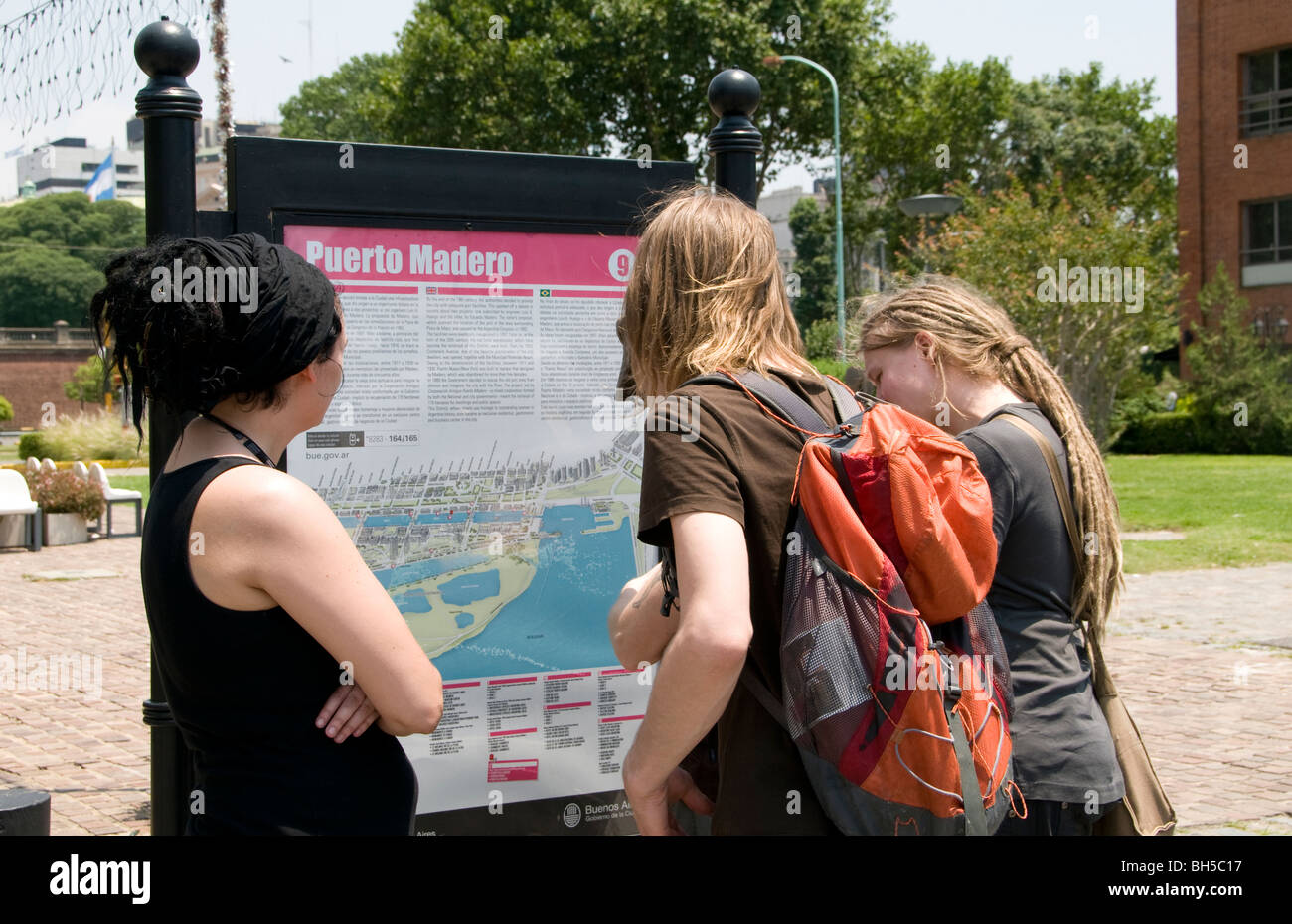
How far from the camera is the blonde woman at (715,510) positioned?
73.0 inches

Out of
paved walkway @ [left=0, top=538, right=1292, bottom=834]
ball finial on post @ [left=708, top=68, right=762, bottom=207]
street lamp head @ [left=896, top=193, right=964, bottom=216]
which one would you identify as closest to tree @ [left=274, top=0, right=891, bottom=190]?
street lamp head @ [left=896, top=193, right=964, bottom=216]

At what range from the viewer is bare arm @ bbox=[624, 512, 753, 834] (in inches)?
71.6

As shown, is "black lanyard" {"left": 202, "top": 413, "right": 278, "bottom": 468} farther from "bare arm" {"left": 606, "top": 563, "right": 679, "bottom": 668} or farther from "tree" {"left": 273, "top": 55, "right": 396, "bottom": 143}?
"tree" {"left": 273, "top": 55, "right": 396, "bottom": 143}

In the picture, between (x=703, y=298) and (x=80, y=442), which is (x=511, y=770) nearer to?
(x=703, y=298)

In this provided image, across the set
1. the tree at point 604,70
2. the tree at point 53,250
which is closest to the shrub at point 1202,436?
the tree at point 604,70

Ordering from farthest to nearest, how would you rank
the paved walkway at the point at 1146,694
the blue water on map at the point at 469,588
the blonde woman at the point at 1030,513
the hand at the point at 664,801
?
the paved walkway at the point at 1146,694 → the blue water on map at the point at 469,588 → the blonde woman at the point at 1030,513 → the hand at the point at 664,801

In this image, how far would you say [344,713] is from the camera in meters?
1.87

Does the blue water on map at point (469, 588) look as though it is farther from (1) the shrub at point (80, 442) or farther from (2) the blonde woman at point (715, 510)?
(1) the shrub at point (80, 442)

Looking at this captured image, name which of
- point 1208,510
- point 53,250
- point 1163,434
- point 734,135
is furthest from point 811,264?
point 734,135

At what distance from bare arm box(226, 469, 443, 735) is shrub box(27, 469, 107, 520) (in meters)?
14.7

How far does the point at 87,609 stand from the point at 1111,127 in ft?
147

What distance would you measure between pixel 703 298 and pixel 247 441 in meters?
0.81

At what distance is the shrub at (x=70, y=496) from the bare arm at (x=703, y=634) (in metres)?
14.9

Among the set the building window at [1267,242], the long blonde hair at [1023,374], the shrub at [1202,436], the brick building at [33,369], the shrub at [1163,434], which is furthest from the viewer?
the brick building at [33,369]
